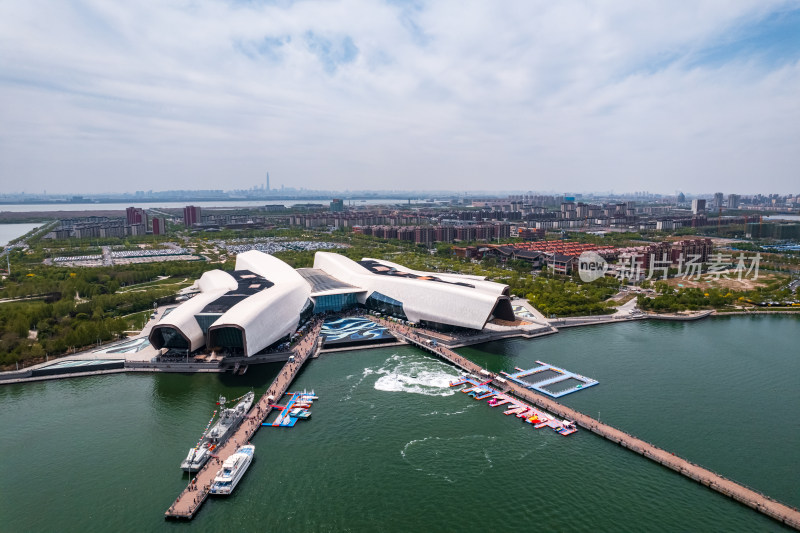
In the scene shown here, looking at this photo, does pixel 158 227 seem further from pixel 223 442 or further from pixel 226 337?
pixel 223 442

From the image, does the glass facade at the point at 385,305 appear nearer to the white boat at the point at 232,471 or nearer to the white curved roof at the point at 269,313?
the white curved roof at the point at 269,313

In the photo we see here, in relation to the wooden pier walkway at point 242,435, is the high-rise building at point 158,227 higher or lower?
higher

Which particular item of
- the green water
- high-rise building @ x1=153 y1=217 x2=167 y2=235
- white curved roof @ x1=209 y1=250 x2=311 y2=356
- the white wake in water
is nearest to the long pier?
the green water

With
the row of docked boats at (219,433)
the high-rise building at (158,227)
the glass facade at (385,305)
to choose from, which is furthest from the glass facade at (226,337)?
the high-rise building at (158,227)

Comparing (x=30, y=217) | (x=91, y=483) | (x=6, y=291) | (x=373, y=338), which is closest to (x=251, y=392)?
(x=91, y=483)

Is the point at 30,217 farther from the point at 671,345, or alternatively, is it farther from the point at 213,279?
the point at 671,345

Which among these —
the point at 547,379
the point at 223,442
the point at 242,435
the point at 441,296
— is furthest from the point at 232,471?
the point at 441,296

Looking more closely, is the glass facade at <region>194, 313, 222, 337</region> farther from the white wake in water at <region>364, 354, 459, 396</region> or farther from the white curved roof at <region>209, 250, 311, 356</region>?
the white wake in water at <region>364, 354, 459, 396</region>
